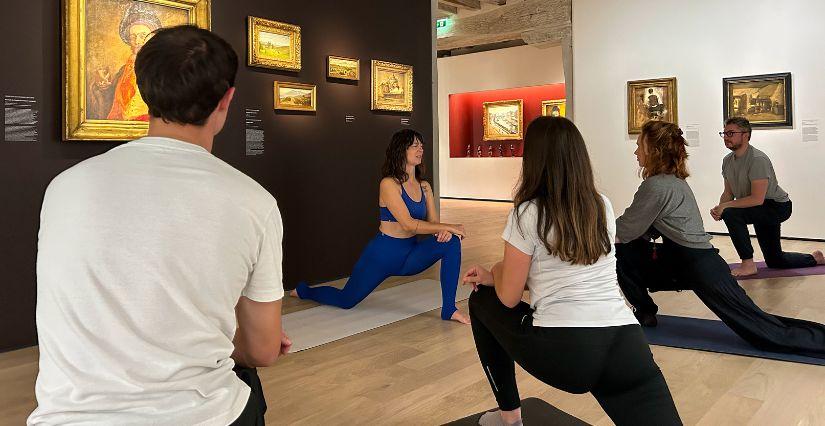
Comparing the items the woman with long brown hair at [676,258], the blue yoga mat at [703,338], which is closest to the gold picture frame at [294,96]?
the woman with long brown hair at [676,258]

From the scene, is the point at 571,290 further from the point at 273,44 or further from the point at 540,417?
the point at 273,44

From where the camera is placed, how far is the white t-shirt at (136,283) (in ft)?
3.98

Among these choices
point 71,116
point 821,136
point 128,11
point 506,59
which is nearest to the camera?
point 71,116

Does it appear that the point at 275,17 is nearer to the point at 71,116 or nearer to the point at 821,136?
the point at 71,116

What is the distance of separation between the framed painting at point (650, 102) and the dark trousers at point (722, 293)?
6807 mm

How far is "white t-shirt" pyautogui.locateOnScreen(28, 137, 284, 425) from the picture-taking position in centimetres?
121

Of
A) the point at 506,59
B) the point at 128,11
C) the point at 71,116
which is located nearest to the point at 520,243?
the point at 71,116

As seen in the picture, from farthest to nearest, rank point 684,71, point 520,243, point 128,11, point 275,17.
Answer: point 684,71
point 275,17
point 128,11
point 520,243

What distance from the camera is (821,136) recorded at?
368 inches

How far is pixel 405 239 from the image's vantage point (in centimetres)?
505

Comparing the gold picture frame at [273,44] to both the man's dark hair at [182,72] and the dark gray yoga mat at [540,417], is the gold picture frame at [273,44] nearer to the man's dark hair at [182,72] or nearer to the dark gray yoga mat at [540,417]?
the dark gray yoga mat at [540,417]

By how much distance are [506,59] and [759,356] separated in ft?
46.4

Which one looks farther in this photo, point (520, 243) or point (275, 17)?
point (275, 17)

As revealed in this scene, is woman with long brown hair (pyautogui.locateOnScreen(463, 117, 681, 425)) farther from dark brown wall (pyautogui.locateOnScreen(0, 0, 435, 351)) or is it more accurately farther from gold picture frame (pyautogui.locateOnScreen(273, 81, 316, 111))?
gold picture frame (pyautogui.locateOnScreen(273, 81, 316, 111))
